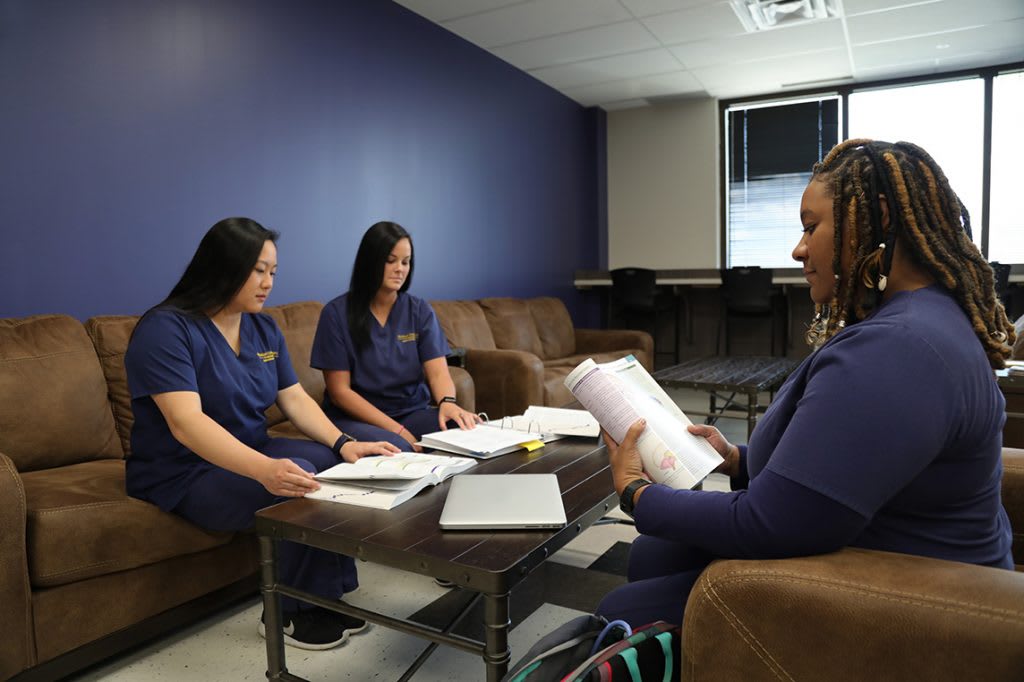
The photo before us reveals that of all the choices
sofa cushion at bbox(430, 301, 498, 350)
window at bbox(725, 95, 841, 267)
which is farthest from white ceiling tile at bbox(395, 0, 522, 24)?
window at bbox(725, 95, 841, 267)

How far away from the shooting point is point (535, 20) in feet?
14.9

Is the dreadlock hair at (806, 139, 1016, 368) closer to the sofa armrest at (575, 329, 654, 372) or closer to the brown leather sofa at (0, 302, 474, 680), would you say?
the brown leather sofa at (0, 302, 474, 680)

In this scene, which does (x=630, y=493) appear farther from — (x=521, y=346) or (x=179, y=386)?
(x=521, y=346)

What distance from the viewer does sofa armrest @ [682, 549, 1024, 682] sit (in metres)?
0.77

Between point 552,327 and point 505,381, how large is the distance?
6.16ft

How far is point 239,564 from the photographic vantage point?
200cm

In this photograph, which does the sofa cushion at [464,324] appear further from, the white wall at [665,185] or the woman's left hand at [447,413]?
the white wall at [665,185]

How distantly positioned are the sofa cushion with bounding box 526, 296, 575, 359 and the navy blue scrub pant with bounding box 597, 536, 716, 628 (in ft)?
13.0

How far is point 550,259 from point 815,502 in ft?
17.8

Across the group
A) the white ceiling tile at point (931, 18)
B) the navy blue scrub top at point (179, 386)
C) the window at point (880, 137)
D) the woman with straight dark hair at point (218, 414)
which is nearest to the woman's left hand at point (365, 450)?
the woman with straight dark hair at point (218, 414)

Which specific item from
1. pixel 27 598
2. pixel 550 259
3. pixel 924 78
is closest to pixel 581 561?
pixel 27 598

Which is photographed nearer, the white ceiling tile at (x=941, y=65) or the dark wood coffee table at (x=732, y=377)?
the dark wood coffee table at (x=732, y=377)

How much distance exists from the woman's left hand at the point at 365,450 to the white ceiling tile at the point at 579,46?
376 cm

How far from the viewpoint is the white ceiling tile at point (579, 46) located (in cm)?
474
